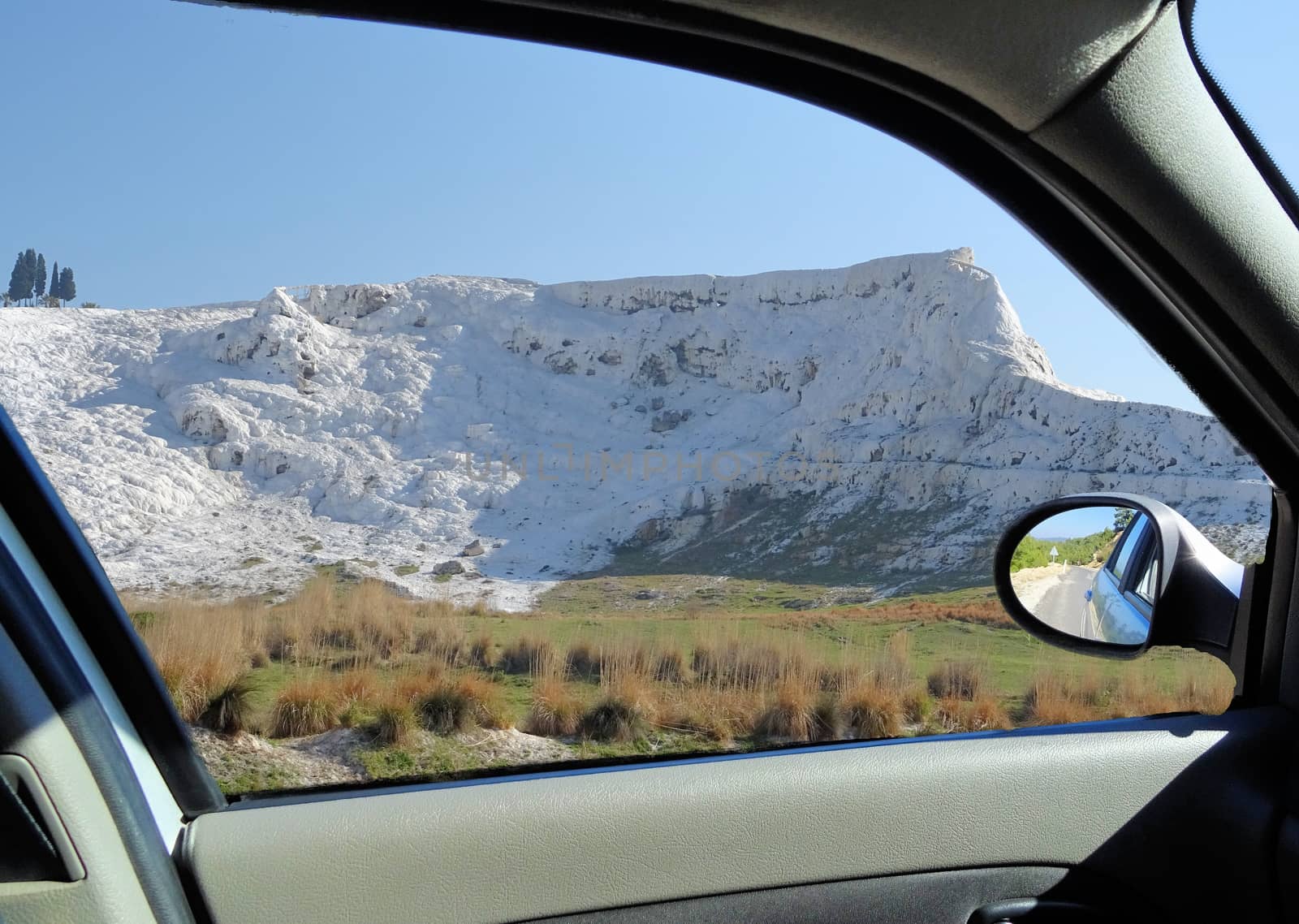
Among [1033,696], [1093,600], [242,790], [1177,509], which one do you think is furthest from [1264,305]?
[242,790]

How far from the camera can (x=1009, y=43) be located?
1.64m

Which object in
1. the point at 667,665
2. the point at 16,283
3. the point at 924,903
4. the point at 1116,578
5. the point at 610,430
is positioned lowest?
the point at 924,903

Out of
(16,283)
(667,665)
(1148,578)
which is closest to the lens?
(16,283)

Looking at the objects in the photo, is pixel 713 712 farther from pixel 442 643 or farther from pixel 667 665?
pixel 442 643

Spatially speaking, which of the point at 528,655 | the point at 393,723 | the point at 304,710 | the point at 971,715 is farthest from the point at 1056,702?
the point at 304,710

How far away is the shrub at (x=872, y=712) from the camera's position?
2.55 metres

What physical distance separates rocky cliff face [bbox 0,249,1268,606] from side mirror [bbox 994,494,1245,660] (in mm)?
68

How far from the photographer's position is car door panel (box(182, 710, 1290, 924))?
2.00 m

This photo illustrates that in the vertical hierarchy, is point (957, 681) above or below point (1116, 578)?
below

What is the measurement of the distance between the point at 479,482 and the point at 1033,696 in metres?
1.50

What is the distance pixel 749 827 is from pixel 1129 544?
1156 mm

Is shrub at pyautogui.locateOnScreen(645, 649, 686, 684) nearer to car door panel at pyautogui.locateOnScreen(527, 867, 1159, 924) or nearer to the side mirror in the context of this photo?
car door panel at pyautogui.locateOnScreen(527, 867, 1159, 924)

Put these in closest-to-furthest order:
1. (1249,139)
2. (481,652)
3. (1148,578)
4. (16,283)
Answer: (1249,139)
(16,283)
(1148,578)
(481,652)

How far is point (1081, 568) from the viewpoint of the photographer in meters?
2.56
